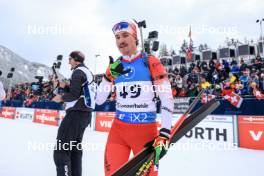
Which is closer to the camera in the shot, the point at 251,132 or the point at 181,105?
the point at 251,132

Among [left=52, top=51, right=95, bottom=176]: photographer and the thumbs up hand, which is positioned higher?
the thumbs up hand

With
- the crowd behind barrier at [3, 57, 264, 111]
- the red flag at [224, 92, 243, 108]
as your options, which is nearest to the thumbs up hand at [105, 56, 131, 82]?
the crowd behind barrier at [3, 57, 264, 111]

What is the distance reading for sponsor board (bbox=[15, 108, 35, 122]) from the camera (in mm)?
17770

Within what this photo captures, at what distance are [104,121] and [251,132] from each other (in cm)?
655

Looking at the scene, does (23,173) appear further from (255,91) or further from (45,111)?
(45,111)

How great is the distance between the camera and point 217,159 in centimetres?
563

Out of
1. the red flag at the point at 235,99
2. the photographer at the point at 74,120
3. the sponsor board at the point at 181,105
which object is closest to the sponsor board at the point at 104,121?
the sponsor board at the point at 181,105

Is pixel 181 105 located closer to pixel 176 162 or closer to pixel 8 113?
pixel 176 162

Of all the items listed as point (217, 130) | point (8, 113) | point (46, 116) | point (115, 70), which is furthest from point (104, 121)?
point (8, 113)

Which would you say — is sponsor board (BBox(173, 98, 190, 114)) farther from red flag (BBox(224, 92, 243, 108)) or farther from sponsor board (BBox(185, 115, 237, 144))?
red flag (BBox(224, 92, 243, 108))

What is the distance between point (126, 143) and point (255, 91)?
8628 millimetres

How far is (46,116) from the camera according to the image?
15922 millimetres

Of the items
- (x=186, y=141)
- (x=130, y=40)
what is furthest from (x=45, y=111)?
(x=130, y=40)

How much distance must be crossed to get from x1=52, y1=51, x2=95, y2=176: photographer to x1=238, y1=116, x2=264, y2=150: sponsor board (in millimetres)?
5684
